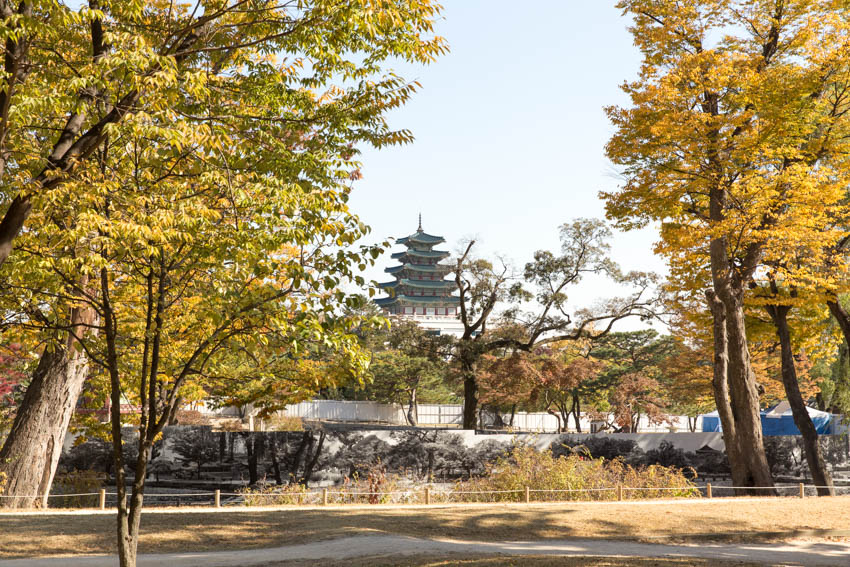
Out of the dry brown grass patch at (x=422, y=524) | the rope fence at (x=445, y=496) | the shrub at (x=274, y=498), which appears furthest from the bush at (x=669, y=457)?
the shrub at (x=274, y=498)

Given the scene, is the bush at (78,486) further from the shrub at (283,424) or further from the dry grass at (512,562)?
the shrub at (283,424)

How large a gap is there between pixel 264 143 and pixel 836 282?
1619 centimetres

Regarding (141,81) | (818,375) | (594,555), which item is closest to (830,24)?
(594,555)

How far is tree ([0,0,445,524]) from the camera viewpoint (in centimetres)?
611

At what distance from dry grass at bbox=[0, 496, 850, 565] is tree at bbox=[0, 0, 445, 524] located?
3.48 metres

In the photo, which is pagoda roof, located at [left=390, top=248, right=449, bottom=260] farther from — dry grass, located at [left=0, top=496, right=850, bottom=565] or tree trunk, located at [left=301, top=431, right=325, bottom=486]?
dry grass, located at [left=0, top=496, right=850, bottom=565]

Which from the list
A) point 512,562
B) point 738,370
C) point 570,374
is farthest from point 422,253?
point 512,562

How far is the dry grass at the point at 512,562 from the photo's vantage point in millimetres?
8500

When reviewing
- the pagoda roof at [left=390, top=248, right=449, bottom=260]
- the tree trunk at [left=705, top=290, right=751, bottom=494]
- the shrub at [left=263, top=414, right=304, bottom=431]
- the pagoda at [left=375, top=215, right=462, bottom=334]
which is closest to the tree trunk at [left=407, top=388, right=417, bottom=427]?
the shrub at [left=263, top=414, right=304, bottom=431]

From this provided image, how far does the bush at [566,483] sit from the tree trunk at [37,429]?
29.0ft

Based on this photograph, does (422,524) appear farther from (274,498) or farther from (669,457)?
(669,457)

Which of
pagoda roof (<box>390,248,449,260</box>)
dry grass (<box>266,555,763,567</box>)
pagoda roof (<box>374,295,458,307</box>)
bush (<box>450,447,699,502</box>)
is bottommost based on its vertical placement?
dry grass (<box>266,555,763,567</box>)

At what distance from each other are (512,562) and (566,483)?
8280 mm

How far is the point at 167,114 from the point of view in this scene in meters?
5.84
